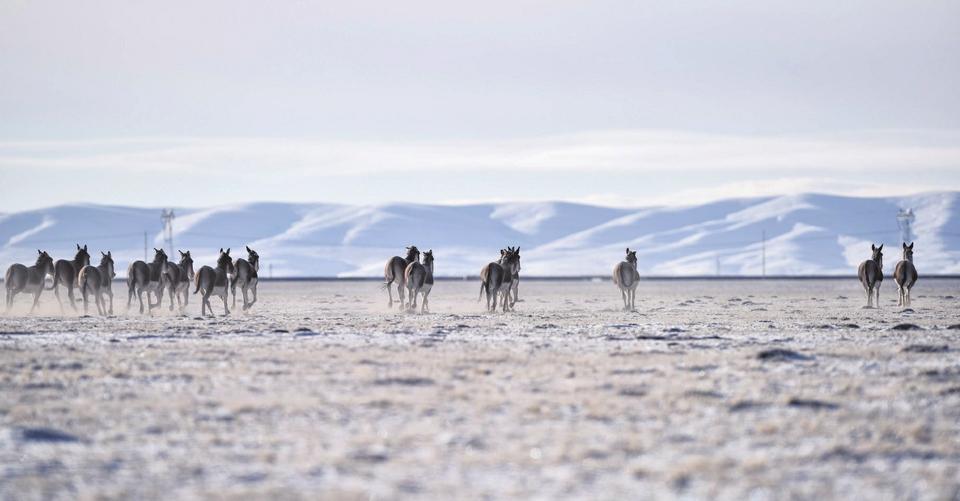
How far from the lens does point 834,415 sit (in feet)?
54.1

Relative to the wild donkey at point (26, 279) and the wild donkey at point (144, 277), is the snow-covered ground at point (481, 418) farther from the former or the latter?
the wild donkey at point (26, 279)

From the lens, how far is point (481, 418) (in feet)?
53.3

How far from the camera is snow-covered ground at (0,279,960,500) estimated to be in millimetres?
12562

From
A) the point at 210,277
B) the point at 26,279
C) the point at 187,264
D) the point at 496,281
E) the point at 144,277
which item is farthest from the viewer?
the point at 187,264

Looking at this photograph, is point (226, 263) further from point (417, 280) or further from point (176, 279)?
point (417, 280)

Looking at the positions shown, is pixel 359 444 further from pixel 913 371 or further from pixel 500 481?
pixel 913 371

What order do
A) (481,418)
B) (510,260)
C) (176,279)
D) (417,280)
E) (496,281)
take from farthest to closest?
(510,260) < (176,279) < (496,281) < (417,280) < (481,418)

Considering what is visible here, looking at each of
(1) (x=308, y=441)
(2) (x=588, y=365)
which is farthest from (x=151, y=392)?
(2) (x=588, y=365)

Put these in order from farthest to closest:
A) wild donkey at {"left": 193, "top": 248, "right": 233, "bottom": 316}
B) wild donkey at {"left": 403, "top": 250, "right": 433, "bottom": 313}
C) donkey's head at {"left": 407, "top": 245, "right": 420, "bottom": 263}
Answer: donkey's head at {"left": 407, "top": 245, "right": 420, "bottom": 263} < wild donkey at {"left": 403, "top": 250, "right": 433, "bottom": 313} < wild donkey at {"left": 193, "top": 248, "right": 233, "bottom": 316}

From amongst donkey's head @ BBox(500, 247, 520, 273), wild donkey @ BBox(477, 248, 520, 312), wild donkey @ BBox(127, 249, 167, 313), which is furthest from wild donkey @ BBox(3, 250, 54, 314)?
donkey's head @ BBox(500, 247, 520, 273)

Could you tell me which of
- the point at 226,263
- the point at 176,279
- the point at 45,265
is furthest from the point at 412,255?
the point at 45,265

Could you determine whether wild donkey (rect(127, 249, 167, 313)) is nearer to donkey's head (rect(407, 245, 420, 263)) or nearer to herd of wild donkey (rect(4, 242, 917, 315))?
herd of wild donkey (rect(4, 242, 917, 315))

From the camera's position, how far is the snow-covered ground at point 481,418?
12.6m

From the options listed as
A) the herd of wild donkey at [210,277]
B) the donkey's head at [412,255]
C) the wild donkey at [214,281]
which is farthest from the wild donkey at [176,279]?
the donkey's head at [412,255]
